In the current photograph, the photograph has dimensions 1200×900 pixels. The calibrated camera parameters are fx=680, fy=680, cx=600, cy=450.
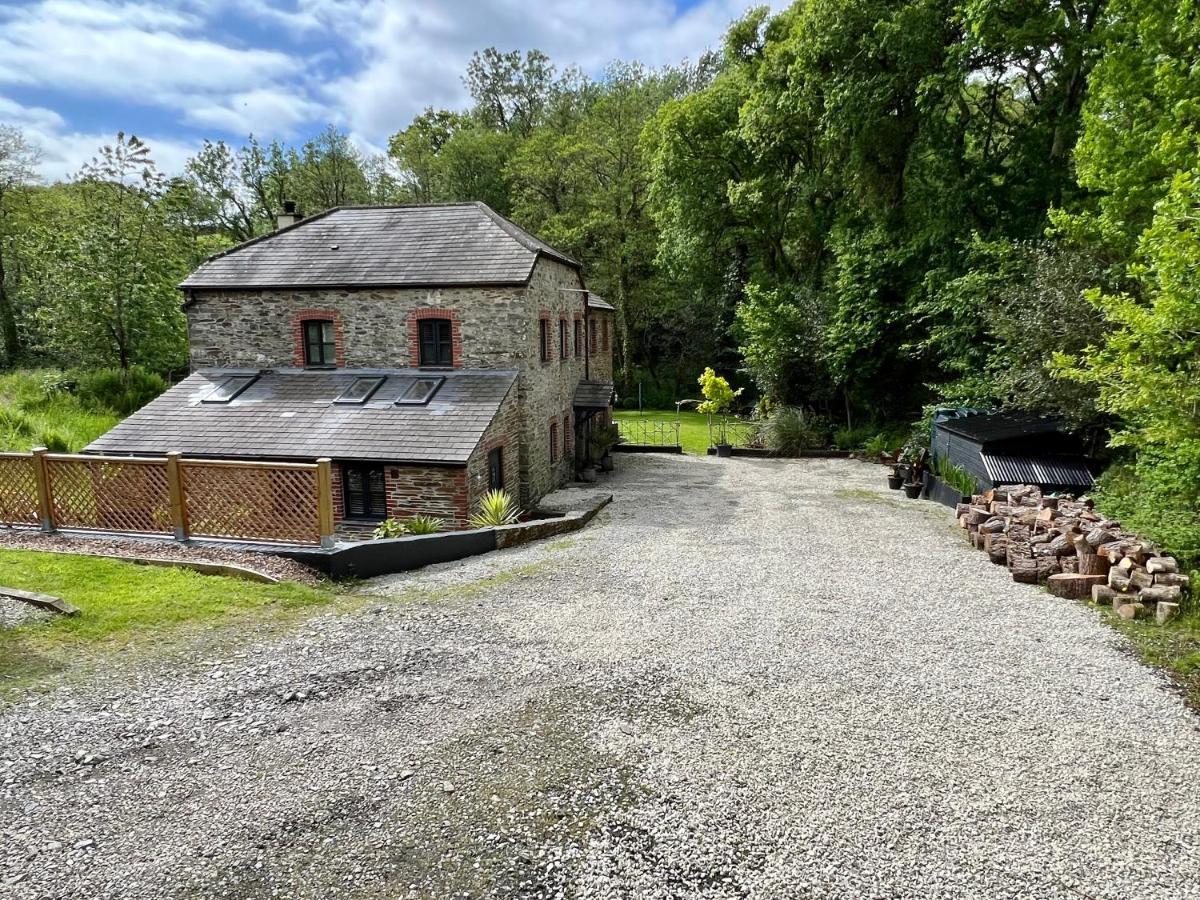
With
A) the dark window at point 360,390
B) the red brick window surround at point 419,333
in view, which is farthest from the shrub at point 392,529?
the red brick window surround at point 419,333

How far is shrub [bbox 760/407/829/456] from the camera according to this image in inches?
917

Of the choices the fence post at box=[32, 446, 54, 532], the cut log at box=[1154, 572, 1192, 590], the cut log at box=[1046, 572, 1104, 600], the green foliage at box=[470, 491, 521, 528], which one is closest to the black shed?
the cut log at box=[1046, 572, 1104, 600]

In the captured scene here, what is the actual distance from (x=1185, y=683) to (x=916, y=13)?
64.7 feet

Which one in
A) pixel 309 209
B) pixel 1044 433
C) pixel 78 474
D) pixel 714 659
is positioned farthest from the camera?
pixel 309 209

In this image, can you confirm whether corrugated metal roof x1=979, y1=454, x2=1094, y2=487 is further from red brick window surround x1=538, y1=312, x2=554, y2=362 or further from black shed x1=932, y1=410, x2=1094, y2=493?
red brick window surround x1=538, y1=312, x2=554, y2=362

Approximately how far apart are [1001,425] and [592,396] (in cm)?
1068

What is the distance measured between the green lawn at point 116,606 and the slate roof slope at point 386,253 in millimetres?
7996

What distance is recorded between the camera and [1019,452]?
14.5 m

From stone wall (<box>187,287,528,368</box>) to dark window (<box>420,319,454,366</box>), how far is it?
0.30m

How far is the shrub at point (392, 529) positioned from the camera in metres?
12.0

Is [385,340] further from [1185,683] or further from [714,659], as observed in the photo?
[1185,683]

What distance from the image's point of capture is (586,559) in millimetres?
11375

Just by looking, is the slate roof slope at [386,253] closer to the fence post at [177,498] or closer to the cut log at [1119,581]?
the fence post at [177,498]

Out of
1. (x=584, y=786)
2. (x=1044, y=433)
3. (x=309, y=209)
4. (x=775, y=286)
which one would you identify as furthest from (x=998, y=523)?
(x=309, y=209)
